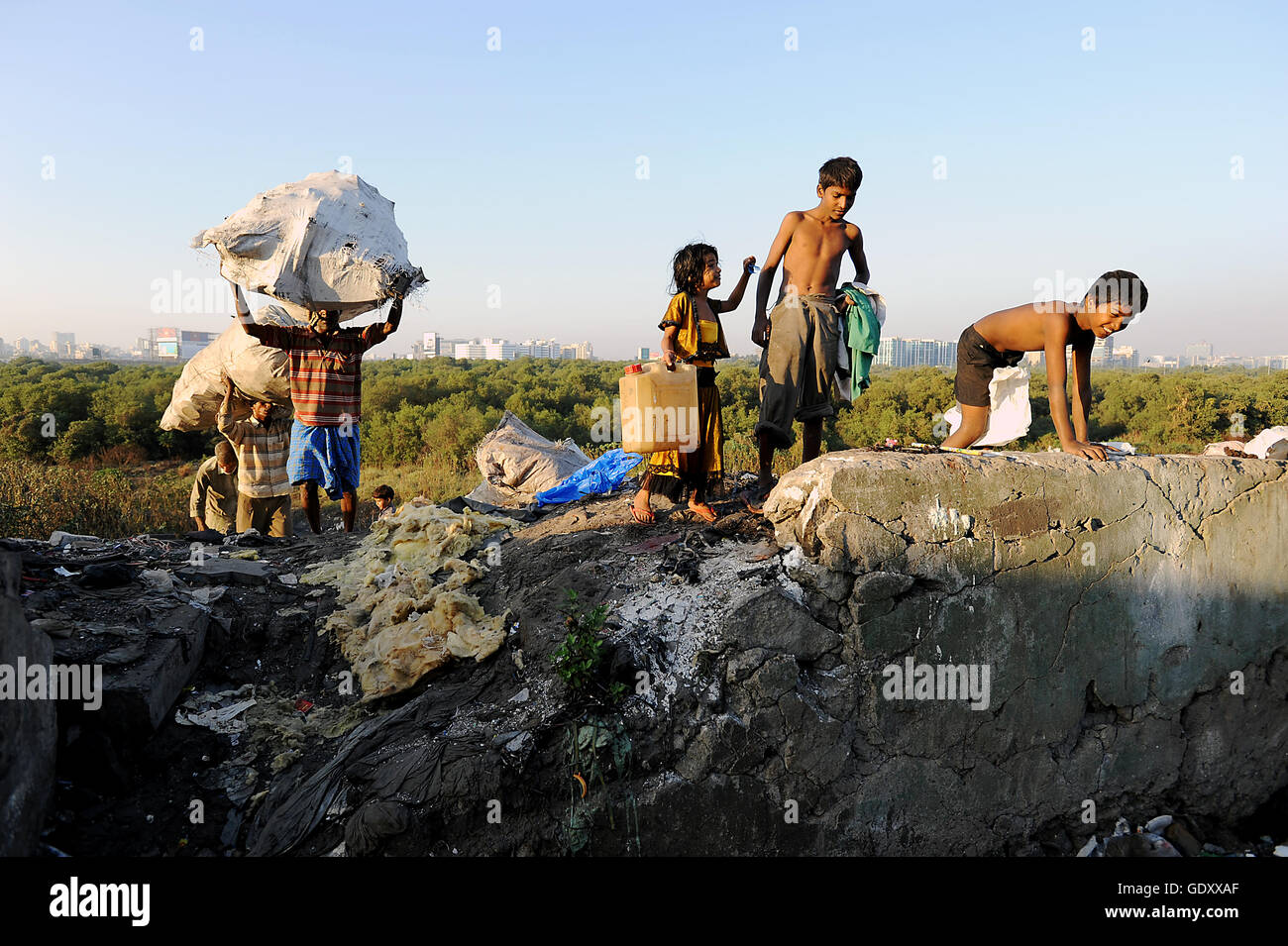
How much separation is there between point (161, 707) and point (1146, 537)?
434cm

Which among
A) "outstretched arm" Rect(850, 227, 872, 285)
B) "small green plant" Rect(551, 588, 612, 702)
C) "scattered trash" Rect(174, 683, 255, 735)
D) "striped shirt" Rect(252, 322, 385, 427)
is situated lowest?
"scattered trash" Rect(174, 683, 255, 735)

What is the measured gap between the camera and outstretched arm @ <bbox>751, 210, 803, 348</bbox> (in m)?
4.26

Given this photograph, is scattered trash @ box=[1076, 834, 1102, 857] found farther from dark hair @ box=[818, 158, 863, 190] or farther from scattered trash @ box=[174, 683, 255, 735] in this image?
scattered trash @ box=[174, 683, 255, 735]

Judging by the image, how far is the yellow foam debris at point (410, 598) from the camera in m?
3.54

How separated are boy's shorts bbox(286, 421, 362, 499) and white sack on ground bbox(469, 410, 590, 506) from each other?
5.48 ft

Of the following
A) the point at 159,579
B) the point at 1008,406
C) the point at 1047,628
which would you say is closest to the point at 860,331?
the point at 1008,406

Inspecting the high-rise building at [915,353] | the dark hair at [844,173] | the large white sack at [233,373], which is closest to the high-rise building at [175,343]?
the large white sack at [233,373]

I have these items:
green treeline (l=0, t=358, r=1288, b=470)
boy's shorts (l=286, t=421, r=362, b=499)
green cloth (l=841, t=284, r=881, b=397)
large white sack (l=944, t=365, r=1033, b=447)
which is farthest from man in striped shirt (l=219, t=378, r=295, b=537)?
green treeline (l=0, t=358, r=1288, b=470)

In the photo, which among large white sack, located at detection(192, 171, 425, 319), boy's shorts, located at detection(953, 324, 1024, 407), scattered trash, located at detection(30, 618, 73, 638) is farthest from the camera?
large white sack, located at detection(192, 171, 425, 319)

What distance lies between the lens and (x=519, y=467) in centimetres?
691
